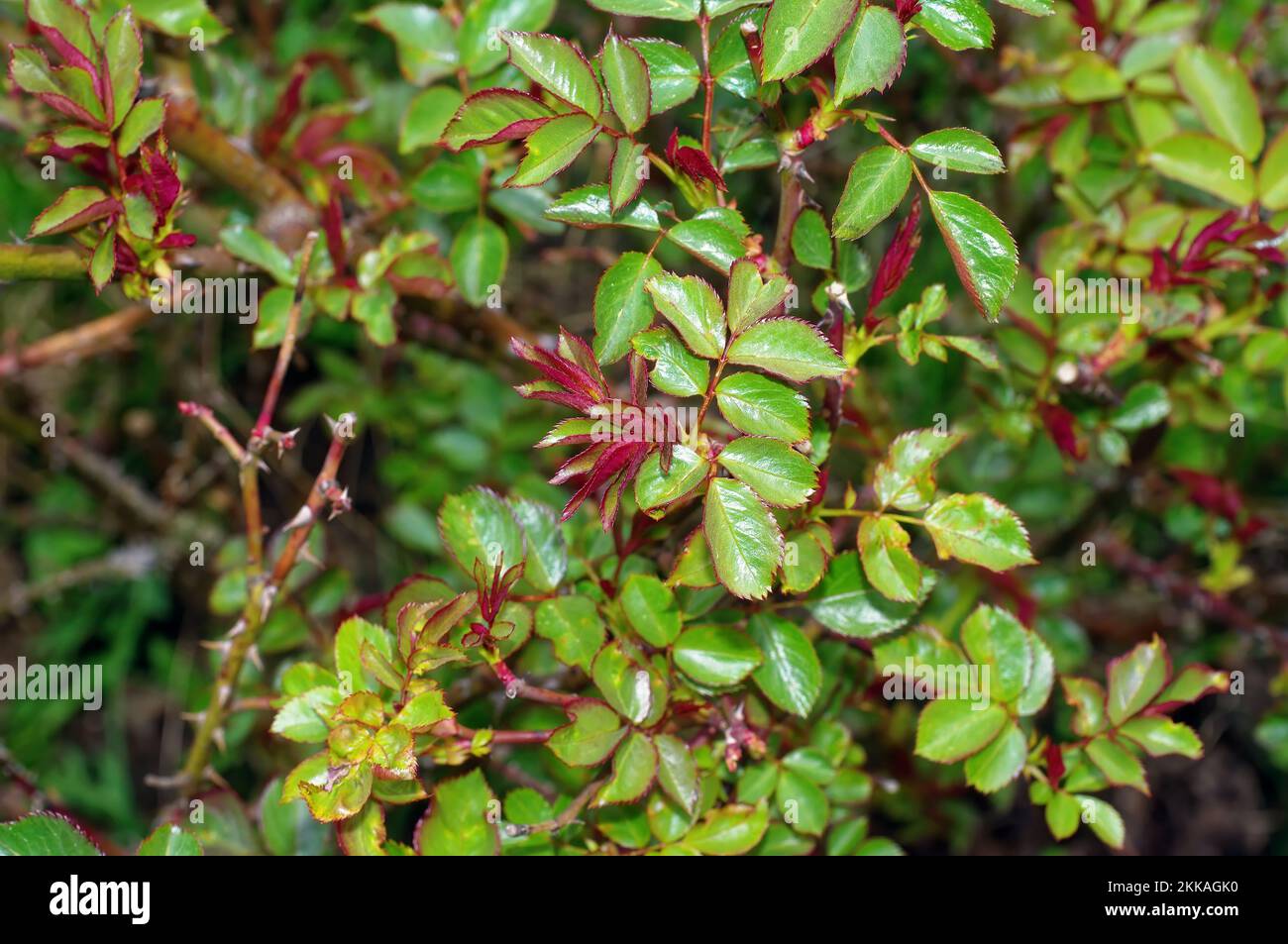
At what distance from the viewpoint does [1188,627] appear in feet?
6.14

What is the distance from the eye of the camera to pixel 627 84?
3.31 ft

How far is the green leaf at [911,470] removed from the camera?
111 centimetres

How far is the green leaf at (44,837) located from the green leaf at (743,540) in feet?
2.39

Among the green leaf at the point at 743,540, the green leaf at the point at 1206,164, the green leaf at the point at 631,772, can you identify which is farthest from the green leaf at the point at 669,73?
the green leaf at the point at 1206,164

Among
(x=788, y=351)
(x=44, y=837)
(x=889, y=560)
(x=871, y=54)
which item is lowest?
(x=44, y=837)

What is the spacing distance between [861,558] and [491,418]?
104 cm

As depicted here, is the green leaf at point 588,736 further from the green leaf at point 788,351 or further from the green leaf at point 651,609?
the green leaf at point 788,351

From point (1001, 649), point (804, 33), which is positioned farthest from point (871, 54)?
point (1001, 649)

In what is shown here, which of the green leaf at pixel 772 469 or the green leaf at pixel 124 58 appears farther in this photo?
the green leaf at pixel 124 58

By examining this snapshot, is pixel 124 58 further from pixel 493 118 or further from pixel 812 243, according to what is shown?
pixel 812 243

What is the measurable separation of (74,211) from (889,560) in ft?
3.06

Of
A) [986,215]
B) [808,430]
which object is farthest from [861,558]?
[986,215]
